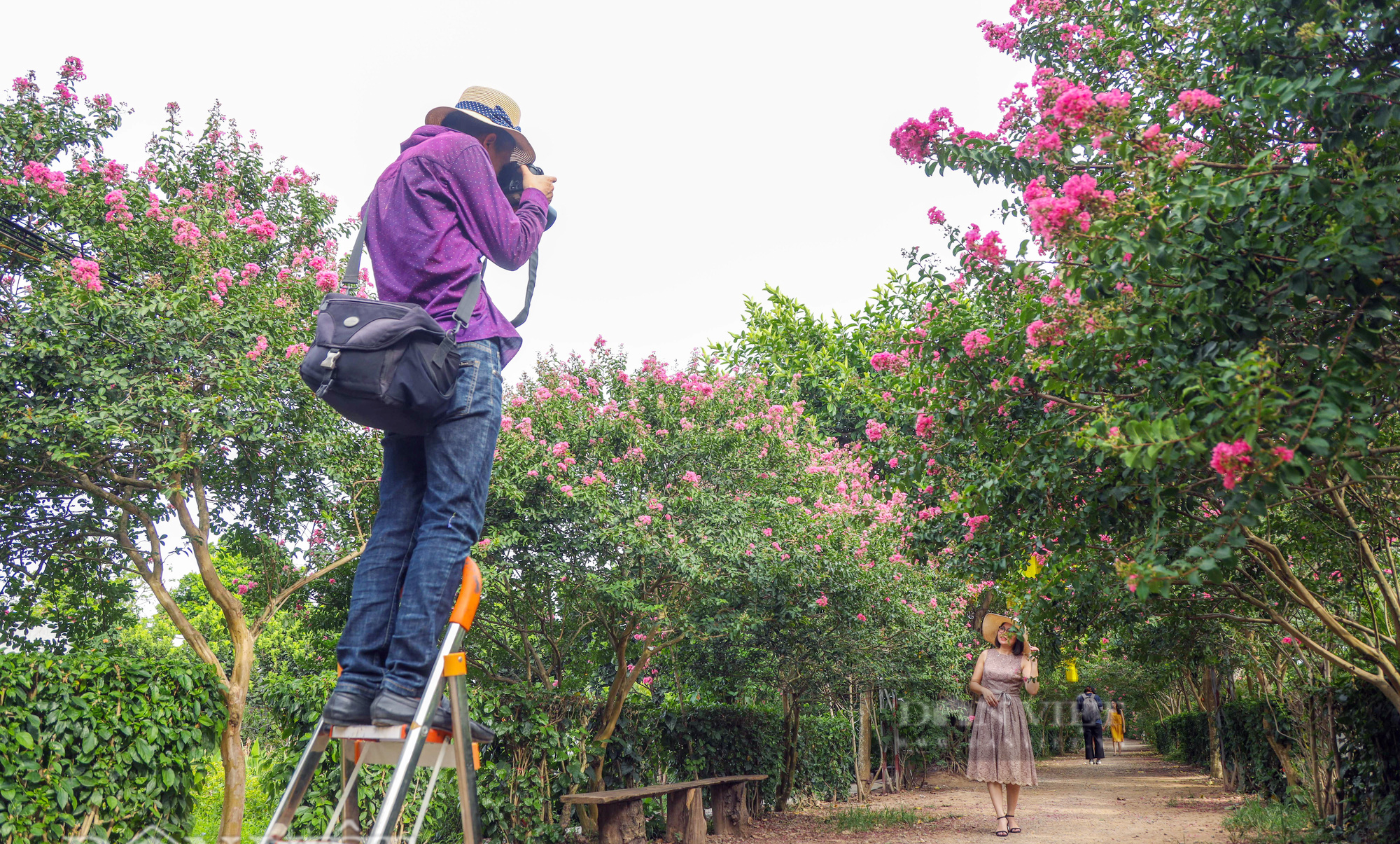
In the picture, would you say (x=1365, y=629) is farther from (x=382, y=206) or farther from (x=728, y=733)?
(x=728, y=733)

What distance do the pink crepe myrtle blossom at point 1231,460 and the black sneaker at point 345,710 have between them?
2.45m

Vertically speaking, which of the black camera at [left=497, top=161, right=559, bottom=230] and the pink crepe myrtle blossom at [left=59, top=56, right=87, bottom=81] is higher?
the pink crepe myrtle blossom at [left=59, top=56, right=87, bottom=81]

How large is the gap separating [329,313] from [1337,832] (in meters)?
8.70

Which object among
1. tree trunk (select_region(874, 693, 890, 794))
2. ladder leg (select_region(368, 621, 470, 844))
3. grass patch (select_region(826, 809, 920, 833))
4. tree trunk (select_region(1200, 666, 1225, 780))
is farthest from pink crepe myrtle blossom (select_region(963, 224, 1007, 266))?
tree trunk (select_region(1200, 666, 1225, 780))

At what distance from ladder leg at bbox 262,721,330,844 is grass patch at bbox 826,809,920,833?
378 inches

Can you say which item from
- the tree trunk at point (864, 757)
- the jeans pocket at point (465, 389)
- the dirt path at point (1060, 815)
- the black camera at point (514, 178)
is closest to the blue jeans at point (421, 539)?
the jeans pocket at point (465, 389)

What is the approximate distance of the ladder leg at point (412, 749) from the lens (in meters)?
1.82

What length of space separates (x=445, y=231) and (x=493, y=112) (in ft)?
1.76

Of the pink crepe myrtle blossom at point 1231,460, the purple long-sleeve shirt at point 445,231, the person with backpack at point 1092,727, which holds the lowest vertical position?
the person with backpack at point 1092,727

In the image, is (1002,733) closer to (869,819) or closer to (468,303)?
(869,819)

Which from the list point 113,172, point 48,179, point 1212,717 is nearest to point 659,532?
point 113,172

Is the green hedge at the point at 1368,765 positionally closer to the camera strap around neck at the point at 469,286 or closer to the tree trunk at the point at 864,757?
the camera strap around neck at the point at 469,286

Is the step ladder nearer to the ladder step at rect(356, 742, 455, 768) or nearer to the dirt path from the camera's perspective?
the ladder step at rect(356, 742, 455, 768)

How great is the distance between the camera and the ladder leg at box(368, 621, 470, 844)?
1.82 metres
